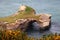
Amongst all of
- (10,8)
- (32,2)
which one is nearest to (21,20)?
(10,8)

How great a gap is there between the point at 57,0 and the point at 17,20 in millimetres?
7417

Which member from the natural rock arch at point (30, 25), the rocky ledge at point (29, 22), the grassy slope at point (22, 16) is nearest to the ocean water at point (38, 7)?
the rocky ledge at point (29, 22)

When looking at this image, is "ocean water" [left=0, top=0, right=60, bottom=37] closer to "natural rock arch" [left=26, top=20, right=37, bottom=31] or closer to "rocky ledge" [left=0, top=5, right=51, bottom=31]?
"rocky ledge" [left=0, top=5, right=51, bottom=31]

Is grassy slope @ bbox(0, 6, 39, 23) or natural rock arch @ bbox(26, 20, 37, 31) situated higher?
grassy slope @ bbox(0, 6, 39, 23)

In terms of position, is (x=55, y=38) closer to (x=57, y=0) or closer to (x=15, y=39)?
(x=15, y=39)

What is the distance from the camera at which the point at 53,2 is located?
70.1 feet

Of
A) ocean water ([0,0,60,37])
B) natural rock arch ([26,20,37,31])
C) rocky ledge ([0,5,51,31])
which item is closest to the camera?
rocky ledge ([0,5,51,31])

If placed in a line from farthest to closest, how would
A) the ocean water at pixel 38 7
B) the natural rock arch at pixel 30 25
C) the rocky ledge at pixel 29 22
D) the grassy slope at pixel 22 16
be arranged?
the ocean water at pixel 38 7 → the natural rock arch at pixel 30 25 → the grassy slope at pixel 22 16 → the rocky ledge at pixel 29 22

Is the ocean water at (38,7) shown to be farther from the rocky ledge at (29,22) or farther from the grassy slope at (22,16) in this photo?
the grassy slope at (22,16)

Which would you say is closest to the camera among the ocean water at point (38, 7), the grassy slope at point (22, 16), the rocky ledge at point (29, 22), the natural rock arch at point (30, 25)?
the rocky ledge at point (29, 22)

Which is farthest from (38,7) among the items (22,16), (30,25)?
(22,16)

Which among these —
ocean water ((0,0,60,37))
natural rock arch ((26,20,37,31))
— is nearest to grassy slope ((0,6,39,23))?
natural rock arch ((26,20,37,31))

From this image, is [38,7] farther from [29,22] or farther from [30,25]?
[29,22]

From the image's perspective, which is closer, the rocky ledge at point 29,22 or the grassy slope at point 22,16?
the rocky ledge at point 29,22
